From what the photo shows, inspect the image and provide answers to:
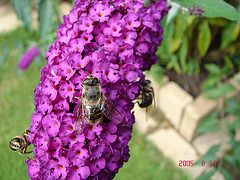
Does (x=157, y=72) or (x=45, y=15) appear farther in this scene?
(x=157, y=72)

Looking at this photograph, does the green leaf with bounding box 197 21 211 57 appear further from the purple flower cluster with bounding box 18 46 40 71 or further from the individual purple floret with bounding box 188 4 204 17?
the purple flower cluster with bounding box 18 46 40 71

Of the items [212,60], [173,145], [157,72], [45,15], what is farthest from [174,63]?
[45,15]

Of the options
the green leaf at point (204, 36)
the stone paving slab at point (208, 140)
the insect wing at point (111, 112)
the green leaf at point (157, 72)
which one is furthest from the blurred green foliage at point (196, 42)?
the insect wing at point (111, 112)

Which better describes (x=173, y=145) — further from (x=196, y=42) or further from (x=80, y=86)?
(x=80, y=86)

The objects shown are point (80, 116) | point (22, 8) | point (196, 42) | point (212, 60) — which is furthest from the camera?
point (212, 60)

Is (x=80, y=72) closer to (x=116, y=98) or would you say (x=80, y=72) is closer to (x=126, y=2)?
(x=116, y=98)

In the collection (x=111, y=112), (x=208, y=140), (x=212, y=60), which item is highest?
(x=111, y=112)

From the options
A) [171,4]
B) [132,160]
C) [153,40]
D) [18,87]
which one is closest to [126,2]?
[153,40]
